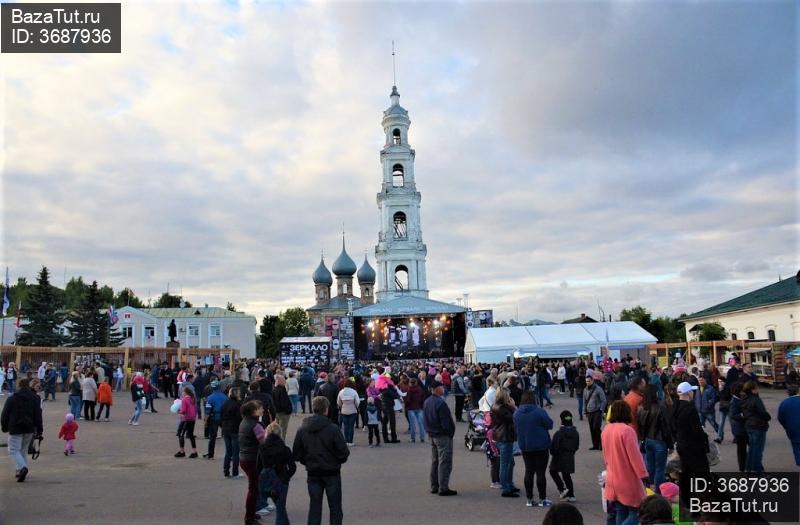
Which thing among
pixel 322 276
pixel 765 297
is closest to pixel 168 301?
pixel 322 276

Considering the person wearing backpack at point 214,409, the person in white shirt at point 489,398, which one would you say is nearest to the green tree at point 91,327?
the person wearing backpack at point 214,409

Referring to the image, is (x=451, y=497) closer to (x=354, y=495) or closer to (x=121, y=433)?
(x=354, y=495)

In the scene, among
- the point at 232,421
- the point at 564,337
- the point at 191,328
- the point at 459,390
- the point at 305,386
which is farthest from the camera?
the point at 191,328

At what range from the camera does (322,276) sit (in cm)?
10525

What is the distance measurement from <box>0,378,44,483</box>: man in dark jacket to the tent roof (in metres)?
26.3

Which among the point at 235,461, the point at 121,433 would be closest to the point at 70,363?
the point at 121,433

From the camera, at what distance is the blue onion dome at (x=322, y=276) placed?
4144 inches

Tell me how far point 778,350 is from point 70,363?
104 ft

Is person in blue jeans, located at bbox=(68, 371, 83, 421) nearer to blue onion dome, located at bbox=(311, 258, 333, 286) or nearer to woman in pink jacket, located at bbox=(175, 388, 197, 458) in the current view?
woman in pink jacket, located at bbox=(175, 388, 197, 458)

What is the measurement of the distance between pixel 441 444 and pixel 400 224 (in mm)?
63123

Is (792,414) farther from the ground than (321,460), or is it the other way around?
(321,460)

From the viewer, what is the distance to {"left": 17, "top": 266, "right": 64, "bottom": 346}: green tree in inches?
2159

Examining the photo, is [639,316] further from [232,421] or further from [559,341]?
[232,421]

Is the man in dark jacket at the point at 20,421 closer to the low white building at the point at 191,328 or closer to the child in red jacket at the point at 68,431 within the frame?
the child in red jacket at the point at 68,431
